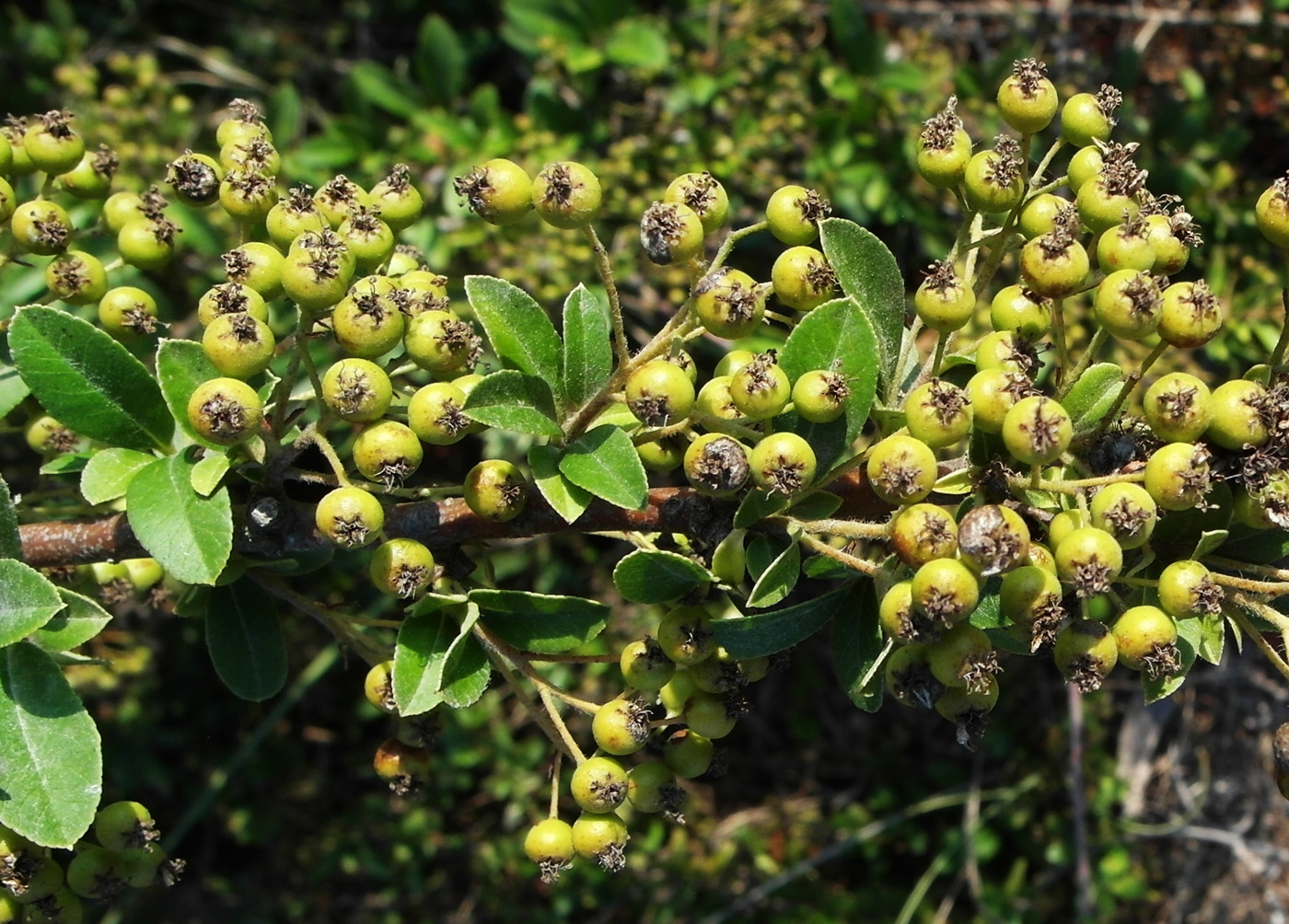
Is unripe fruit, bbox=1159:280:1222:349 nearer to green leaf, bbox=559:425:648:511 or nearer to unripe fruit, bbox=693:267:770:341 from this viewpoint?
unripe fruit, bbox=693:267:770:341

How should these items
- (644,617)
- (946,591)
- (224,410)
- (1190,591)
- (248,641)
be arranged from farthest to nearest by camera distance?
(644,617) → (248,641) → (224,410) → (1190,591) → (946,591)

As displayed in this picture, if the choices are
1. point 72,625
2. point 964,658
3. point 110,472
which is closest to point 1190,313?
point 964,658

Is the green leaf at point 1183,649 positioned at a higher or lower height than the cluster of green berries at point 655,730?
higher

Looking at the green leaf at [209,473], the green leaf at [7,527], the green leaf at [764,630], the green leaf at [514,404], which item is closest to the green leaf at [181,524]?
the green leaf at [209,473]

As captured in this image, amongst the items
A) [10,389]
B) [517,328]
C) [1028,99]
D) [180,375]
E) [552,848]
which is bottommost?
[552,848]

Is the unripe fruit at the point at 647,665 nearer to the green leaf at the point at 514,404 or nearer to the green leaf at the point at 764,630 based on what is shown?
the green leaf at the point at 764,630

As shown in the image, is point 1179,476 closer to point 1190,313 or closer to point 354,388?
point 1190,313

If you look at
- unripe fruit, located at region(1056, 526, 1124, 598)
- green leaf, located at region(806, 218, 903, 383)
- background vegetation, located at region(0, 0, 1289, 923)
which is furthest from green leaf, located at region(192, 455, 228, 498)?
background vegetation, located at region(0, 0, 1289, 923)
